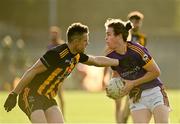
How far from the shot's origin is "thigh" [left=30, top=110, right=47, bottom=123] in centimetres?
979

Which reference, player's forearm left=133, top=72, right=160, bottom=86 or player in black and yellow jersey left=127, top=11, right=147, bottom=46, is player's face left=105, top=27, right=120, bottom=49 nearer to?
player's forearm left=133, top=72, right=160, bottom=86

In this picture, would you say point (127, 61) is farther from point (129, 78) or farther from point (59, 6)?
point (59, 6)

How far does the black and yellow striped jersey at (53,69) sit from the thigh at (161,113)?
117cm

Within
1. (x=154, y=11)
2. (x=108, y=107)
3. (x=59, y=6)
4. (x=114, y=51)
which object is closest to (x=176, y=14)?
(x=154, y=11)

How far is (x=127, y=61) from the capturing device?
10.2 metres

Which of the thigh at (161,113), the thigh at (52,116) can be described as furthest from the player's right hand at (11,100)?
the thigh at (161,113)

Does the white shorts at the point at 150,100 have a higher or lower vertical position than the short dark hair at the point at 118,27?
lower

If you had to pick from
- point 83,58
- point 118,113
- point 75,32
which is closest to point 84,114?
point 118,113

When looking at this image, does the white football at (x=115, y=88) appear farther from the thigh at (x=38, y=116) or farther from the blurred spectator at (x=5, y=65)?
the blurred spectator at (x=5, y=65)

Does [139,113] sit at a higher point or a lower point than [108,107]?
higher

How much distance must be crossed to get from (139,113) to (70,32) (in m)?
1.32

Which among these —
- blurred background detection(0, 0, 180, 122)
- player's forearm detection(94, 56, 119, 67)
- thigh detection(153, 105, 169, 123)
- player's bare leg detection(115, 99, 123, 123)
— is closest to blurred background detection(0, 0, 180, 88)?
blurred background detection(0, 0, 180, 122)

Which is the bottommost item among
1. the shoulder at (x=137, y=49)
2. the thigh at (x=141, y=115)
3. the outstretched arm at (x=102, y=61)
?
the thigh at (x=141, y=115)

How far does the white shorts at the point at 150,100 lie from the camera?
10125mm
